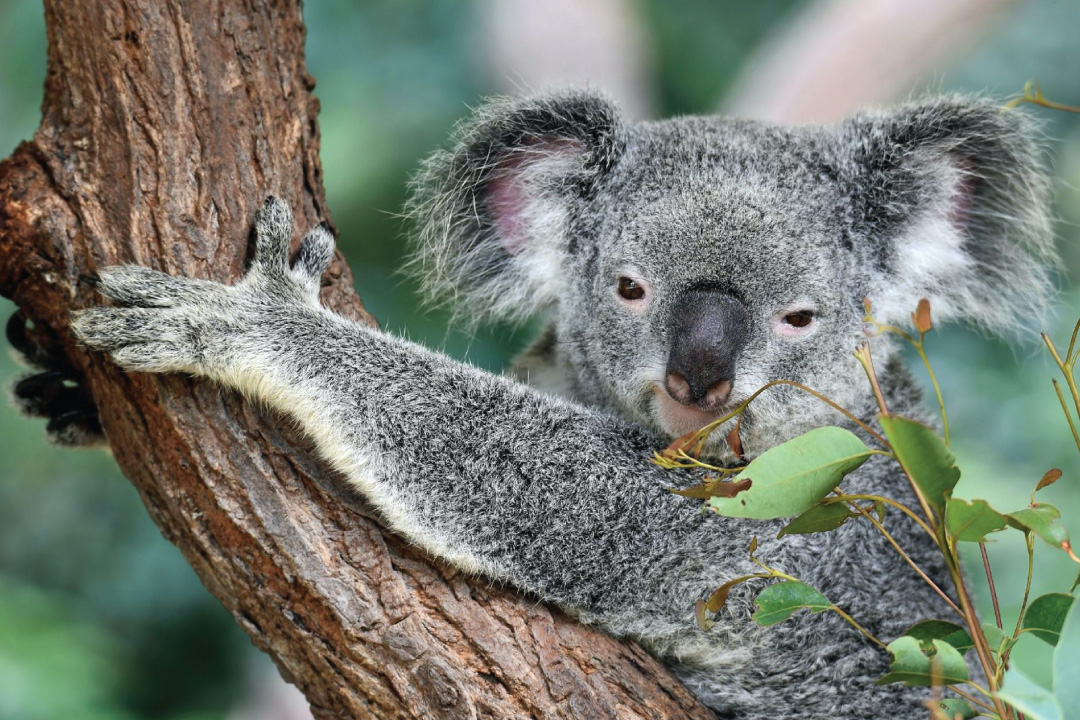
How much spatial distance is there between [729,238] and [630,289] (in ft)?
0.91

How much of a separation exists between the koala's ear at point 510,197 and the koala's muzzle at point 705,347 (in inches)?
22.6

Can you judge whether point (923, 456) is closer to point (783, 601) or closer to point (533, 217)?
point (783, 601)

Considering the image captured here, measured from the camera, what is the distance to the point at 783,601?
1677 mm

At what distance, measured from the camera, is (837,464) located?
1493mm

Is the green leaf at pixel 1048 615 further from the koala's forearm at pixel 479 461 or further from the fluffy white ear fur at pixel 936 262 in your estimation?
the fluffy white ear fur at pixel 936 262

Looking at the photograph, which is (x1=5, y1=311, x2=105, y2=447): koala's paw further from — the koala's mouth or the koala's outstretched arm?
the koala's mouth

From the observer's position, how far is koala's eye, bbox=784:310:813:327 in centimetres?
227

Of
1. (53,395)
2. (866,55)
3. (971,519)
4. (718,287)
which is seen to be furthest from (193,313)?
(866,55)

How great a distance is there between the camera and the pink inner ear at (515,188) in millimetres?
2633

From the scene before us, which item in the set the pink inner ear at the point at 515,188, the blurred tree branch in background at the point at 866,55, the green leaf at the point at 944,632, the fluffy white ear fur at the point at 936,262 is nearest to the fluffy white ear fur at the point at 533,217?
the pink inner ear at the point at 515,188

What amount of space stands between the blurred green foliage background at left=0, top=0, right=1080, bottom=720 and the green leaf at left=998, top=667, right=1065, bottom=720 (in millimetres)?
3508

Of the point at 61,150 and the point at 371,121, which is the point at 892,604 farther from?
the point at 371,121


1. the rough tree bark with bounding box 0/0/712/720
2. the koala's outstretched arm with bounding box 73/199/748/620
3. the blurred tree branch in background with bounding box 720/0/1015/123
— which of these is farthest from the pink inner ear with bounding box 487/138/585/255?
the blurred tree branch in background with bounding box 720/0/1015/123

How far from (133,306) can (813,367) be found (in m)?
1.57
